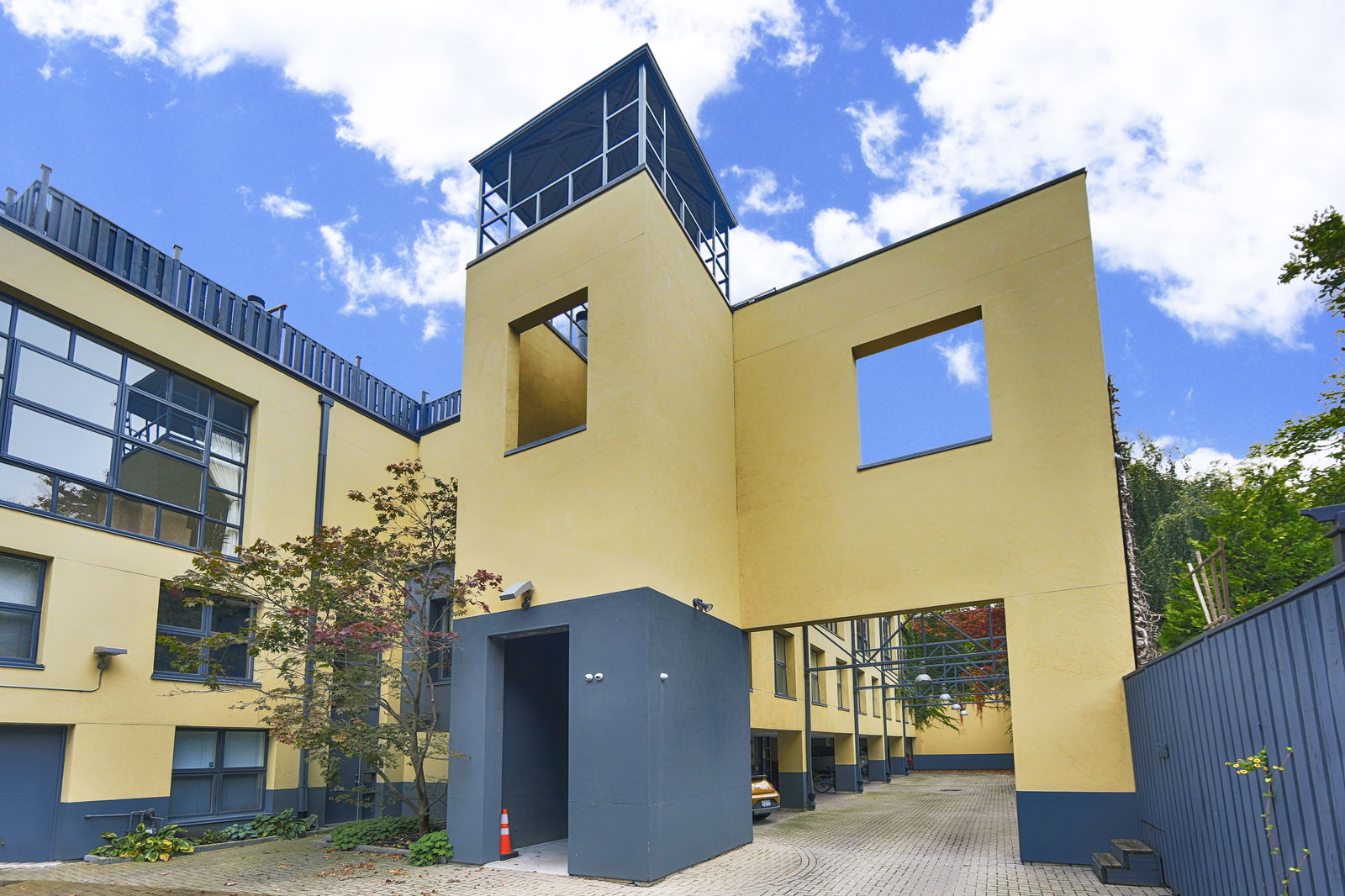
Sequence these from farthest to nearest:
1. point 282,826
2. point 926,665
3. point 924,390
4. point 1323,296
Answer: point 924,390
point 926,665
point 1323,296
point 282,826

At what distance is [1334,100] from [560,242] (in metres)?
12.3

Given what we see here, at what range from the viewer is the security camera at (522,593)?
11.0 metres

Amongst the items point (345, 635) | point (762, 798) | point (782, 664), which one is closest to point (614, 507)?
point (345, 635)

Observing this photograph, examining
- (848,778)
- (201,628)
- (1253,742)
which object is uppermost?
(201,628)

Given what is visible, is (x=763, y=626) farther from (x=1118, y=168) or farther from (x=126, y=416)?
(x=126, y=416)

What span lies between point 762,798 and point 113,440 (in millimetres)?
12768

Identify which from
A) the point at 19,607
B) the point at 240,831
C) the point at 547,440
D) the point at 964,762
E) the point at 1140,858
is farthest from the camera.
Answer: the point at 964,762

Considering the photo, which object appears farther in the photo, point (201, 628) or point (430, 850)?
point (201, 628)

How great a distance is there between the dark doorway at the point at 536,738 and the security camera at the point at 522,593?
669 millimetres

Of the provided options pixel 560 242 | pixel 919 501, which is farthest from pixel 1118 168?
pixel 560 242

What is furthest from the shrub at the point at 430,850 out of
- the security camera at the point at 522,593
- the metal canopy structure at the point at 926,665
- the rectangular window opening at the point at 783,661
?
the rectangular window opening at the point at 783,661

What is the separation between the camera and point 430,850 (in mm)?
10719

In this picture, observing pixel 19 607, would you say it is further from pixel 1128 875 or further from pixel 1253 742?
pixel 1128 875

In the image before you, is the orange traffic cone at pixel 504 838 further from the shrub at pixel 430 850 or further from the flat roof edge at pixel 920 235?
the flat roof edge at pixel 920 235
